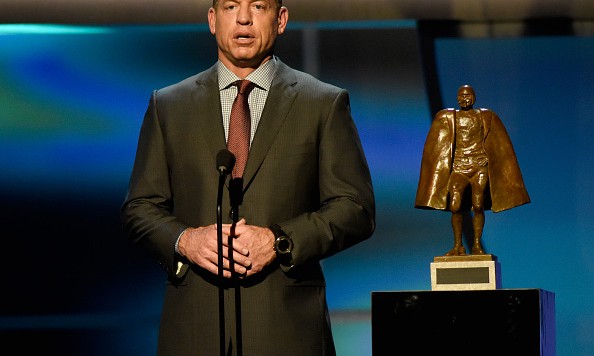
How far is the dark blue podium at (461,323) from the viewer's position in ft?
9.62

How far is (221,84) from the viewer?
2846 millimetres

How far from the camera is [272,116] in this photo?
2748mm

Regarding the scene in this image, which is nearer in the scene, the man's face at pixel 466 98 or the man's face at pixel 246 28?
the man's face at pixel 246 28

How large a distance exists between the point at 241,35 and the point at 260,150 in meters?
0.30

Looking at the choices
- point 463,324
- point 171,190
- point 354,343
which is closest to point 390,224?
point 354,343

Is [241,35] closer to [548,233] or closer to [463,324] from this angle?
[463,324]

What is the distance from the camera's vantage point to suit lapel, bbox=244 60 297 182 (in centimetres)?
268

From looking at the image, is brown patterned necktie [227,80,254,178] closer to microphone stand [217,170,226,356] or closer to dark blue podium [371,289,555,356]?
microphone stand [217,170,226,356]

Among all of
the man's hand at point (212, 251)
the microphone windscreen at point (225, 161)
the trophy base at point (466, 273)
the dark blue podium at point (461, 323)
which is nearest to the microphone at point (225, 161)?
the microphone windscreen at point (225, 161)

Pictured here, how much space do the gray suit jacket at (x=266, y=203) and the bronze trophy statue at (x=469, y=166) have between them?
0.56 metres

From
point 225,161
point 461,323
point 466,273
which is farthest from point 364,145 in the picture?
point 225,161

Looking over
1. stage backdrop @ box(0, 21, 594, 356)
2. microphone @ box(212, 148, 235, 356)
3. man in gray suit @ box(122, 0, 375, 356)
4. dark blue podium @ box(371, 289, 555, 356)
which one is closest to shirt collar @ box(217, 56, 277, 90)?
man in gray suit @ box(122, 0, 375, 356)

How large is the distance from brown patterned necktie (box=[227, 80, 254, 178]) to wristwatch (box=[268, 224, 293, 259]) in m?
0.20

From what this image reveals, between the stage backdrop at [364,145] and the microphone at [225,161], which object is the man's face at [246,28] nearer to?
the microphone at [225,161]
